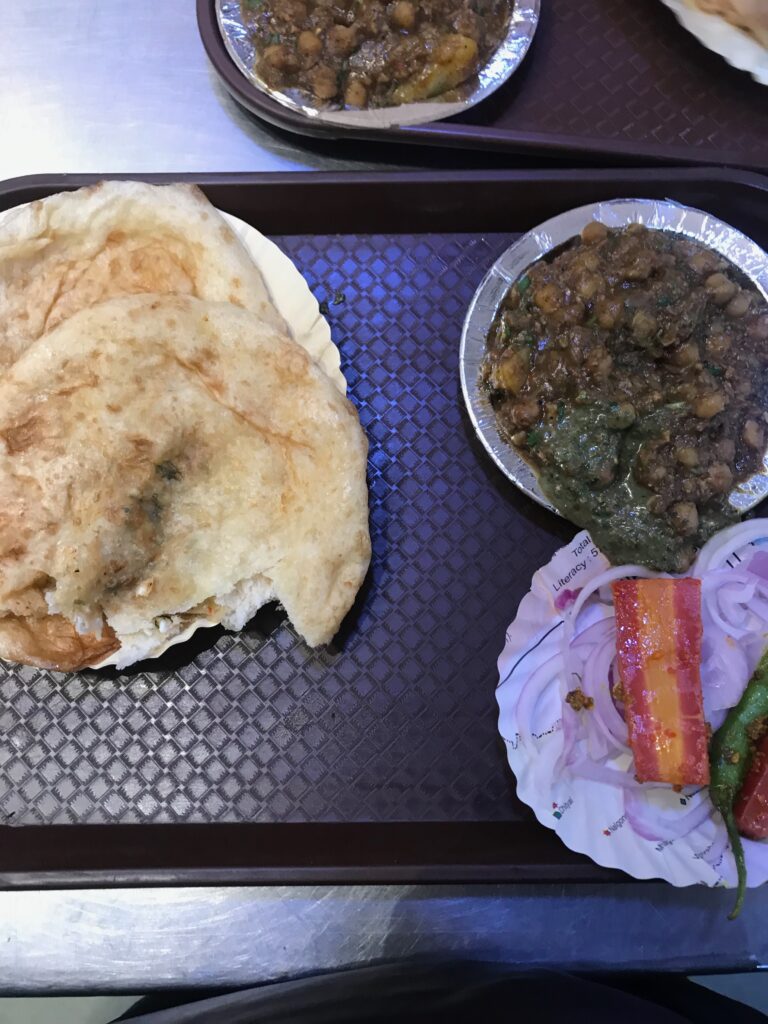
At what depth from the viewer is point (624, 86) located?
9.73ft

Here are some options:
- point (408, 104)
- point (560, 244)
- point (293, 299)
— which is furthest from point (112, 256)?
point (560, 244)

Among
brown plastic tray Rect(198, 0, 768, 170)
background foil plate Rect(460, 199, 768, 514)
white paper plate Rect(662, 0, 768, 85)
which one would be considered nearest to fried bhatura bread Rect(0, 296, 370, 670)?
background foil plate Rect(460, 199, 768, 514)

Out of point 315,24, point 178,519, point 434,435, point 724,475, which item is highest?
point 315,24

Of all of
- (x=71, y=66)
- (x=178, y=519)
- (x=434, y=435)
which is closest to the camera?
(x=178, y=519)

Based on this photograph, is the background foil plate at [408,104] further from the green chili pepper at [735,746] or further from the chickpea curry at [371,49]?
the green chili pepper at [735,746]

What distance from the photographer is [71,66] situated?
3.17 m

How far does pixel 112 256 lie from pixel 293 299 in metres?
0.57

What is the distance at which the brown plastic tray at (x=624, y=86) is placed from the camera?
114 inches

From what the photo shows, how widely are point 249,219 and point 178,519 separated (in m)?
1.19

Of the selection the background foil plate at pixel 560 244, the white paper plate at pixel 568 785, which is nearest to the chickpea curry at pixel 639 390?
the background foil plate at pixel 560 244

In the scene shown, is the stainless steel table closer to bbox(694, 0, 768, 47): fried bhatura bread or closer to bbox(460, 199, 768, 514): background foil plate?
bbox(460, 199, 768, 514): background foil plate

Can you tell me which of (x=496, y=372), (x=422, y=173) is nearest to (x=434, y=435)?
(x=496, y=372)

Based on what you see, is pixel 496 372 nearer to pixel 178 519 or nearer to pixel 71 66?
pixel 178 519

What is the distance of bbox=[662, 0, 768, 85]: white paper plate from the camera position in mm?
2836
